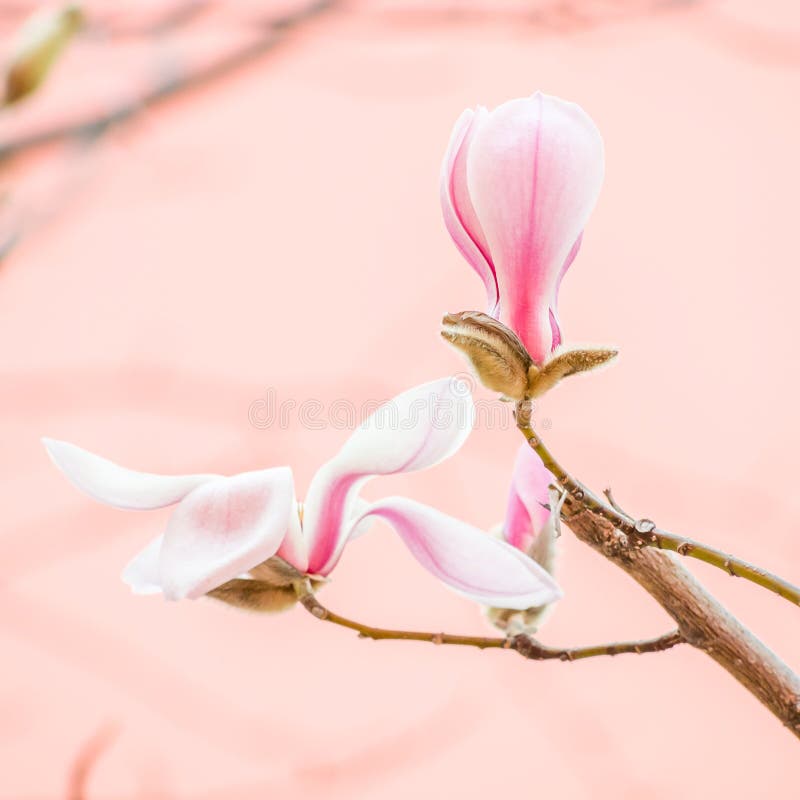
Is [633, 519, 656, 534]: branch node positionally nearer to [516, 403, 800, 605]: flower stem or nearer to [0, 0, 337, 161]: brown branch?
[516, 403, 800, 605]: flower stem

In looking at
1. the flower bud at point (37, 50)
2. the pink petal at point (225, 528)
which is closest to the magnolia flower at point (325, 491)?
the pink petal at point (225, 528)

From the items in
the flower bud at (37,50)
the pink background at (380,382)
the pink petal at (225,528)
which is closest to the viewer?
the pink petal at (225,528)

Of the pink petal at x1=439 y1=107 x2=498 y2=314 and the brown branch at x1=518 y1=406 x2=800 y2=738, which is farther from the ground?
the pink petal at x1=439 y1=107 x2=498 y2=314

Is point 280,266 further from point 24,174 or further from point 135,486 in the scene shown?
point 135,486

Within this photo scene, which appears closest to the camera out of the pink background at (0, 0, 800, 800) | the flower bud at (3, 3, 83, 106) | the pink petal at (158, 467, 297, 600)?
the pink petal at (158, 467, 297, 600)

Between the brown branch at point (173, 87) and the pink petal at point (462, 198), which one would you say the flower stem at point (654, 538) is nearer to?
the pink petal at point (462, 198)

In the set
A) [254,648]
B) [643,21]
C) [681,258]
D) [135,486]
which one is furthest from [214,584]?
[643,21]

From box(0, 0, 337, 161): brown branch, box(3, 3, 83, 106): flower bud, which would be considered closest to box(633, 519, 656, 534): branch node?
box(3, 3, 83, 106): flower bud

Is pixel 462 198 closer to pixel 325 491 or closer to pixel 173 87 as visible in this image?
pixel 325 491
